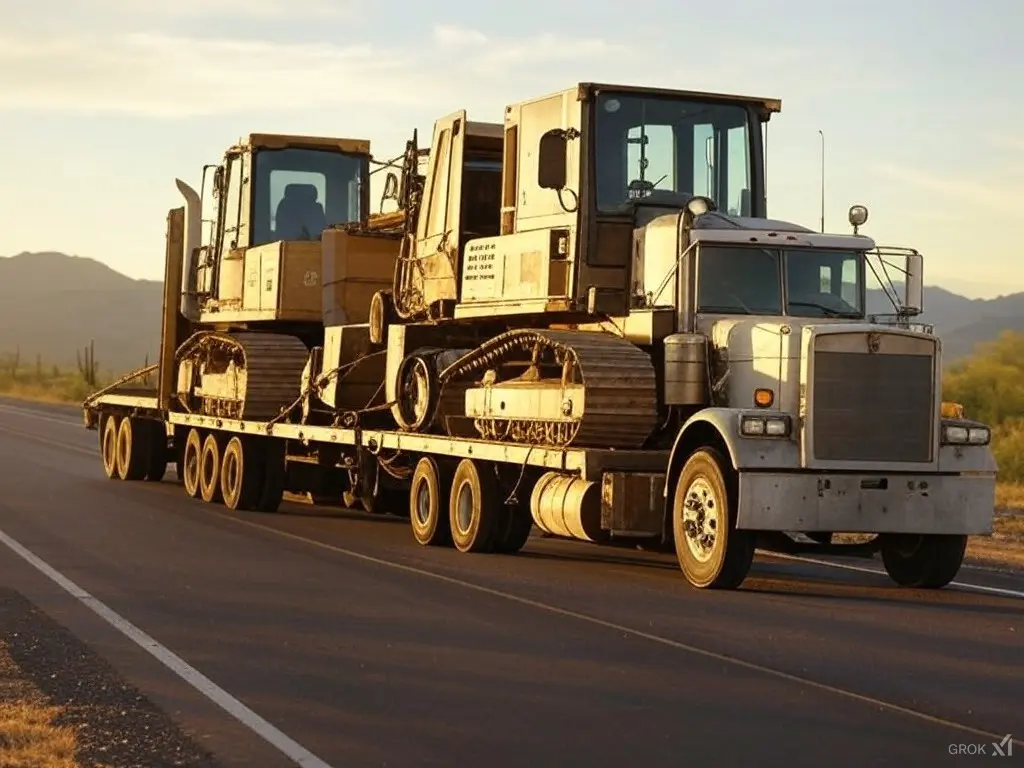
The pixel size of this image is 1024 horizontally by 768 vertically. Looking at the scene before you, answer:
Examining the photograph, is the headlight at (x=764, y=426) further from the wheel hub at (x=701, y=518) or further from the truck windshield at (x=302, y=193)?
the truck windshield at (x=302, y=193)

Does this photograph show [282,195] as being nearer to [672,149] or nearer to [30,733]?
[672,149]

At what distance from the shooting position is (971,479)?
1534 centimetres

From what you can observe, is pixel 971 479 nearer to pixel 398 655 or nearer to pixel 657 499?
pixel 657 499

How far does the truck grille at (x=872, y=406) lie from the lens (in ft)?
49.3

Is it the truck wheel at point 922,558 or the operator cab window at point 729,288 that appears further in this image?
the operator cab window at point 729,288

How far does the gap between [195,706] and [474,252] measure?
9.90m

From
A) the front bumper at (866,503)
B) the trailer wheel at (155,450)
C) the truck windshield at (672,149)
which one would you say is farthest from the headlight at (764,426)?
the trailer wheel at (155,450)

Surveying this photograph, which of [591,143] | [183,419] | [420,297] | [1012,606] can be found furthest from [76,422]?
[1012,606]

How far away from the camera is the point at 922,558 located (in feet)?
52.8

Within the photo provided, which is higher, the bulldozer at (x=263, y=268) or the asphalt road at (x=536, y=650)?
the bulldozer at (x=263, y=268)

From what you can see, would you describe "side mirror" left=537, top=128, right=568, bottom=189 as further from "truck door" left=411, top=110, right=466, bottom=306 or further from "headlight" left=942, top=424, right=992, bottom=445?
"headlight" left=942, top=424, right=992, bottom=445

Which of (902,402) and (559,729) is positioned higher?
(902,402)

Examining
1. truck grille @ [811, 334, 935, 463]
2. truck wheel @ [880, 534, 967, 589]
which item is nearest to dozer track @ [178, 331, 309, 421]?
truck wheel @ [880, 534, 967, 589]

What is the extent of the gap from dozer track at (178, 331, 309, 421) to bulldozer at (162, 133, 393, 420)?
0.01 metres
